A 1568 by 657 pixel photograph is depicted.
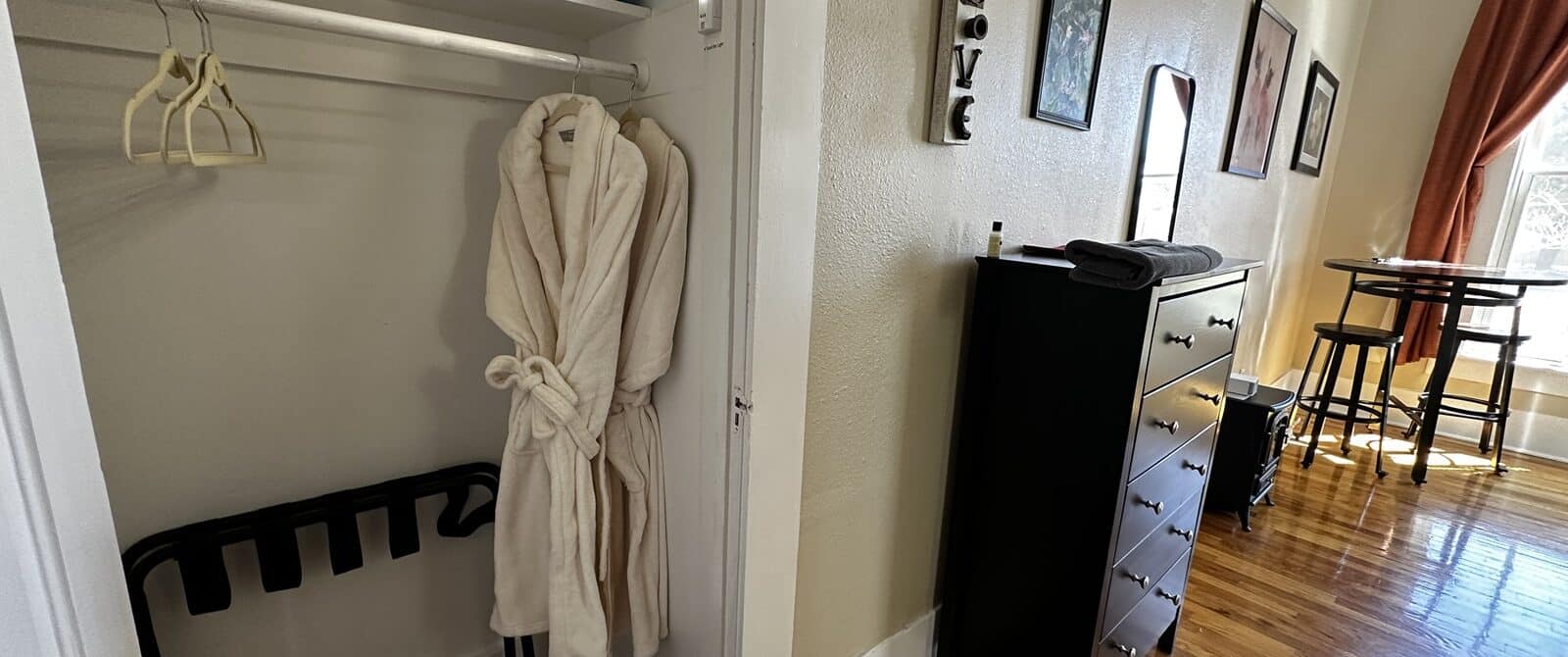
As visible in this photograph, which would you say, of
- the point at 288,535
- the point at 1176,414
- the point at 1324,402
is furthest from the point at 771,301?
the point at 1324,402

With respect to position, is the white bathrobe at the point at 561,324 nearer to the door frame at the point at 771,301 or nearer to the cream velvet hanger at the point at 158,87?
the door frame at the point at 771,301

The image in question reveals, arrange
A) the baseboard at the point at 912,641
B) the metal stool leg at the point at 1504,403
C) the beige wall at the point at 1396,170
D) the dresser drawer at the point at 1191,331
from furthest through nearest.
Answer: the beige wall at the point at 1396,170 < the metal stool leg at the point at 1504,403 < the baseboard at the point at 912,641 < the dresser drawer at the point at 1191,331

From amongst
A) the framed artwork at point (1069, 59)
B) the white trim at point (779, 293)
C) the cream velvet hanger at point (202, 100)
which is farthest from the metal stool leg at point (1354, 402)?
the cream velvet hanger at point (202, 100)

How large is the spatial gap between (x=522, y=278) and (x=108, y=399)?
584 millimetres

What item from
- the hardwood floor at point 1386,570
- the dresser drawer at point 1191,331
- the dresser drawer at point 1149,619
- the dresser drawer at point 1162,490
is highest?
the dresser drawer at point 1191,331

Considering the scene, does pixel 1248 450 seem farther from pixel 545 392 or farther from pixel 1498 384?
pixel 545 392

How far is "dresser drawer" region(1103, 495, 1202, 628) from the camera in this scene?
4.47 feet

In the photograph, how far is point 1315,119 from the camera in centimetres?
335

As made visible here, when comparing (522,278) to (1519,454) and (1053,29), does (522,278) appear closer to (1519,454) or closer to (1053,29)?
(1053,29)

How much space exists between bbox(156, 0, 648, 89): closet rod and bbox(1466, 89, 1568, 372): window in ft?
15.7

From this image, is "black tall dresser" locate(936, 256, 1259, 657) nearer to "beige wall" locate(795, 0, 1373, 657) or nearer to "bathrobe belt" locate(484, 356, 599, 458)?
"beige wall" locate(795, 0, 1373, 657)

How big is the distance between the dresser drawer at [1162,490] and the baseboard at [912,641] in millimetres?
495

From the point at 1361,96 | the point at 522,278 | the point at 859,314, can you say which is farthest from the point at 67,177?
the point at 1361,96

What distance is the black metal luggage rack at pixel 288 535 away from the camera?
95cm
